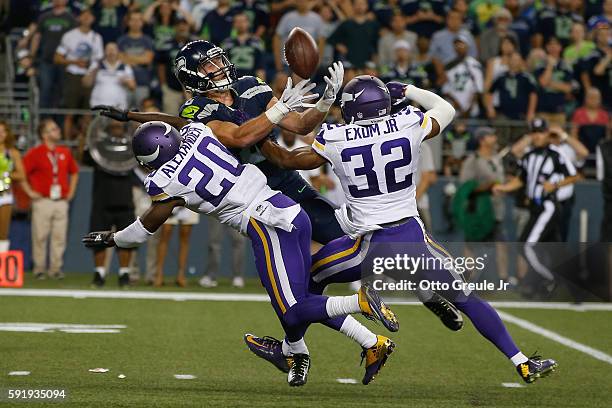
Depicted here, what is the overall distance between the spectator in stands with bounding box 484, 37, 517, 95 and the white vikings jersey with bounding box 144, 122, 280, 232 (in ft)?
27.6

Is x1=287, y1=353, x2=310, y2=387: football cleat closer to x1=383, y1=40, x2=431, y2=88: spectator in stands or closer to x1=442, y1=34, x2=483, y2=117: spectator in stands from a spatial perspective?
x1=383, y1=40, x2=431, y2=88: spectator in stands

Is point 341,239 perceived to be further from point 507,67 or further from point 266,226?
point 507,67

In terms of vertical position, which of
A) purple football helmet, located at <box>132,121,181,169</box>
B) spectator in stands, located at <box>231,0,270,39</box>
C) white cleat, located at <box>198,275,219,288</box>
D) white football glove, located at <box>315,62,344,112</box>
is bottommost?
white cleat, located at <box>198,275,219,288</box>

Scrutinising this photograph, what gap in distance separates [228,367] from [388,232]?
66.6 inches

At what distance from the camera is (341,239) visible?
6605 millimetres

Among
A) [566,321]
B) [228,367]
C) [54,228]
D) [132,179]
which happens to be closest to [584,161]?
[566,321]

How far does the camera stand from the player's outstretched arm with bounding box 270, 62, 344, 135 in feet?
20.7

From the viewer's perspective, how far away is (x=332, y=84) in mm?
6324

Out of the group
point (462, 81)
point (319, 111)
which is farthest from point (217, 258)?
point (319, 111)

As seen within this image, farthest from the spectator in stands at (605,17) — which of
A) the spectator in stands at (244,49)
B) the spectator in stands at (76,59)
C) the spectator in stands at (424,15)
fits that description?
the spectator in stands at (76,59)

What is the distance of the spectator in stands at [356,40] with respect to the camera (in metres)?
14.4

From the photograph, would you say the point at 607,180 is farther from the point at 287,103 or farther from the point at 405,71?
the point at 287,103

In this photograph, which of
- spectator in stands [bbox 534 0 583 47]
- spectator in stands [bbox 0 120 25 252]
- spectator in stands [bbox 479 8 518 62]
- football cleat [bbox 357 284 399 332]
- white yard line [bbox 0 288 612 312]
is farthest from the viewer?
spectator in stands [bbox 534 0 583 47]

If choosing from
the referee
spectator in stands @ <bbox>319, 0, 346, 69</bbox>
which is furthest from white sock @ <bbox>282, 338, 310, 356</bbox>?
spectator in stands @ <bbox>319, 0, 346, 69</bbox>
